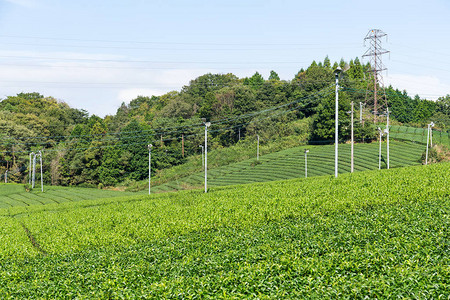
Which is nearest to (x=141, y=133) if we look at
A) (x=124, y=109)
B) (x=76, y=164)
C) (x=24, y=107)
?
(x=76, y=164)

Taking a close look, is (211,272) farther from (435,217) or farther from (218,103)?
(218,103)

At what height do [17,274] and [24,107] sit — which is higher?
[24,107]

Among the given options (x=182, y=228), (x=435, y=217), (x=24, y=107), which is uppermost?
(x=24, y=107)

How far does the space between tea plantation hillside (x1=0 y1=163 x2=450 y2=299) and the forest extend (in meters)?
63.2

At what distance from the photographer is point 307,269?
11.1 metres

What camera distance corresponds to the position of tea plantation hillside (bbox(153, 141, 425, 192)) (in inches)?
2672

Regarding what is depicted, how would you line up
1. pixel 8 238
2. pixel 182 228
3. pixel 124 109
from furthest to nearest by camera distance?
pixel 124 109 < pixel 8 238 < pixel 182 228

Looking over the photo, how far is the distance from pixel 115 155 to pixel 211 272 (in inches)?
3654

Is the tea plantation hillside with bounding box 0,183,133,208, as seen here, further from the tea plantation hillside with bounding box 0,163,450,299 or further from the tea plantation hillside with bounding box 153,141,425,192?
the tea plantation hillside with bounding box 0,163,450,299

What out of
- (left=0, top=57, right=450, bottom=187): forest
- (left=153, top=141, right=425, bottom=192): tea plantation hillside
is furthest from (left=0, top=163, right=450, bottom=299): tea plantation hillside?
(left=0, top=57, right=450, bottom=187): forest

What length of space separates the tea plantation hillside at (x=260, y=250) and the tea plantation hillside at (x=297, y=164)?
40201 millimetres

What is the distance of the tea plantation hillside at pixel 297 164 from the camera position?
6788 centimetres

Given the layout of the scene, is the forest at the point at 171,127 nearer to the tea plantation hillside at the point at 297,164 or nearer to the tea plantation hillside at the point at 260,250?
the tea plantation hillside at the point at 297,164

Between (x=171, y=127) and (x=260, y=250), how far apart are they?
321ft
